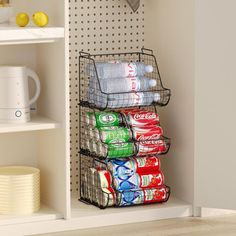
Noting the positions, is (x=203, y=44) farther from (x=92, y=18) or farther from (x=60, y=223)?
(x=60, y=223)

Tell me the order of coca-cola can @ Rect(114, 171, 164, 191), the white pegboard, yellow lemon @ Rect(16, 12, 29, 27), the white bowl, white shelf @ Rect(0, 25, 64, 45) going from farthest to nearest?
the white pegboard, coca-cola can @ Rect(114, 171, 164, 191), the white bowl, yellow lemon @ Rect(16, 12, 29, 27), white shelf @ Rect(0, 25, 64, 45)

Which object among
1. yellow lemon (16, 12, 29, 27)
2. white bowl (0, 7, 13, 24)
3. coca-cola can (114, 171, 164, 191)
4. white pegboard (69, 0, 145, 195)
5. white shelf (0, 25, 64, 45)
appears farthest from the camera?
white pegboard (69, 0, 145, 195)

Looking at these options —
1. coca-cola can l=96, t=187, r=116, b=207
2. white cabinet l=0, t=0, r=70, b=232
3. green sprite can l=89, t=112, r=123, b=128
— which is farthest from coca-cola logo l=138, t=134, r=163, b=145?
white cabinet l=0, t=0, r=70, b=232

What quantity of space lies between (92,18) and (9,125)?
2.22ft

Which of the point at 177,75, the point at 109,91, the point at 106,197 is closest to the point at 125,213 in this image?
the point at 106,197

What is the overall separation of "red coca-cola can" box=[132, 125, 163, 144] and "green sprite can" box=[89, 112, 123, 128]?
0.07 m

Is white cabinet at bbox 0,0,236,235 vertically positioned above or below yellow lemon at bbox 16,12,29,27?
below

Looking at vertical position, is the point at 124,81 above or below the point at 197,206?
above

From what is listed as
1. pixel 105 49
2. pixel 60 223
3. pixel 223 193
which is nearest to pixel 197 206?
pixel 223 193

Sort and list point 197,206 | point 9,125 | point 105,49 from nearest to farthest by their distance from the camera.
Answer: point 9,125, point 197,206, point 105,49

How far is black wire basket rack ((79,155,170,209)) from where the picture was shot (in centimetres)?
322

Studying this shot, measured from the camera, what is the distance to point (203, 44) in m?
3.13

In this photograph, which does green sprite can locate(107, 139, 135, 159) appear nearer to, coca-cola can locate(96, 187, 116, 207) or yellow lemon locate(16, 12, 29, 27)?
coca-cola can locate(96, 187, 116, 207)

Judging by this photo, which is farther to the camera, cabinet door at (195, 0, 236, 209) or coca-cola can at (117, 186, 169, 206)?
coca-cola can at (117, 186, 169, 206)
